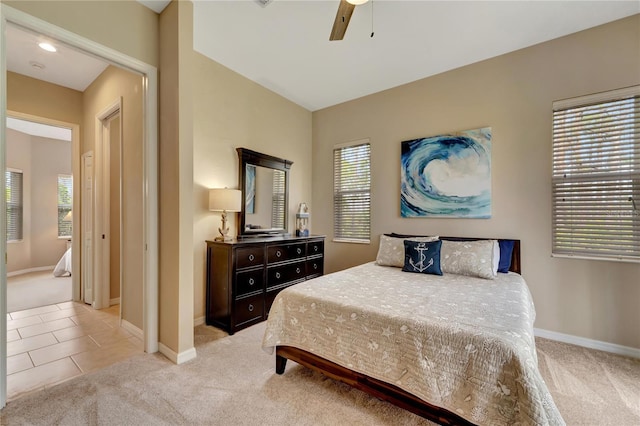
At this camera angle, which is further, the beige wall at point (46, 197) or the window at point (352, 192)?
the beige wall at point (46, 197)

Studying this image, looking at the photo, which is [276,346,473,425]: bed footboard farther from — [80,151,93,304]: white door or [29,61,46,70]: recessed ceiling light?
[29,61,46,70]: recessed ceiling light

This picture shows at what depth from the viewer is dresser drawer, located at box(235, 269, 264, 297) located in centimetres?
292

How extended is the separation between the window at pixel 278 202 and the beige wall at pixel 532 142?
56.1 inches

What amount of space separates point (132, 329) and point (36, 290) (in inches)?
115

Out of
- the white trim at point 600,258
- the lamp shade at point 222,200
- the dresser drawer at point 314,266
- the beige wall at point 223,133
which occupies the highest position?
the beige wall at point 223,133

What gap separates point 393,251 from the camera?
331 cm

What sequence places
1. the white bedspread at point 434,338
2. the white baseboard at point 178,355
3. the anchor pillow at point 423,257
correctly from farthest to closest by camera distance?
the anchor pillow at point 423,257 → the white baseboard at point 178,355 → the white bedspread at point 434,338

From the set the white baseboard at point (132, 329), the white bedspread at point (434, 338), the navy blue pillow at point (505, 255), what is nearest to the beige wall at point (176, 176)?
the white baseboard at point (132, 329)

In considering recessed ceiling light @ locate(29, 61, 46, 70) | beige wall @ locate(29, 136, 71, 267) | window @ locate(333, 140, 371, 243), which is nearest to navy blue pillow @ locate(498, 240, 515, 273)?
window @ locate(333, 140, 371, 243)

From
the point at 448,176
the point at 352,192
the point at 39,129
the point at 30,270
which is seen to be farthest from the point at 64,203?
the point at 448,176

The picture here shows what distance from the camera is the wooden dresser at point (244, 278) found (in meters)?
2.89

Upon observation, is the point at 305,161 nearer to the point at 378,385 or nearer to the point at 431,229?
the point at 431,229

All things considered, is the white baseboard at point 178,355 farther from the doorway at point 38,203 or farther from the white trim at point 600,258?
the doorway at point 38,203

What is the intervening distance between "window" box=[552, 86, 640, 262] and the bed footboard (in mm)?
2351
